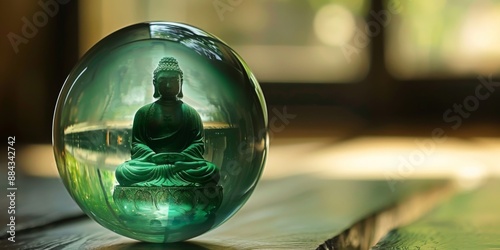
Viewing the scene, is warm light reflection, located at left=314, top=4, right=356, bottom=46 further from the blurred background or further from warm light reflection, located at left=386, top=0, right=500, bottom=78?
warm light reflection, located at left=386, top=0, right=500, bottom=78

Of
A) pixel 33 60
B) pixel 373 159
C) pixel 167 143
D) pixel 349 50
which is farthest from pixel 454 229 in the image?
pixel 349 50

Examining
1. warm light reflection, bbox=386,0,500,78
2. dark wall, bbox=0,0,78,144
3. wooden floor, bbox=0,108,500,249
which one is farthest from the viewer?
warm light reflection, bbox=386,0,500,78

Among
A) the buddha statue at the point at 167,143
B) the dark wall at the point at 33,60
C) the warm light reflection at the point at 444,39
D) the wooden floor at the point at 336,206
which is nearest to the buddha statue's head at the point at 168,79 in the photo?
the buddha statue at the point at 167,143

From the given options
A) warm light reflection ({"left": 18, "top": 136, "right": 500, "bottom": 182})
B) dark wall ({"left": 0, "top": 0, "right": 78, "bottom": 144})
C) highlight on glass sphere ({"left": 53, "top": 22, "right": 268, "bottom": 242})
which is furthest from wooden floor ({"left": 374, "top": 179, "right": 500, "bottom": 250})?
dark wall ({"left": 0, "top": 0, "right": 78, "bottom": 144})

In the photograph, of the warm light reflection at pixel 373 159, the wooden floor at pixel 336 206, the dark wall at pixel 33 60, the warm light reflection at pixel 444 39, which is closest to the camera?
the wooden floor at pixel 336 206

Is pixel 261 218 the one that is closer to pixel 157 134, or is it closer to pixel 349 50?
pixel 157 134

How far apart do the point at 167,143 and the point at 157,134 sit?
12mm

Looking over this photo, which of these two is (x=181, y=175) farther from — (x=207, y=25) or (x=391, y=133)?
(x=207, y=25)

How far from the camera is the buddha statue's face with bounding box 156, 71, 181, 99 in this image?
2.06 ft

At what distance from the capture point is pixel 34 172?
1.52 m

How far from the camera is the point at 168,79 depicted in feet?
2.06

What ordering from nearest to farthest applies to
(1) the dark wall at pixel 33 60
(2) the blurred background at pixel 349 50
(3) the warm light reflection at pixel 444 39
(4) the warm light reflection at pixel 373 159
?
1. (4) the warm light reflection at pixel 373 159
2. (1) the dark wall at pixel 33 60
3. (2) the blurred background at pixel 349 50
4. (3) the warm light reflection at pixel 444 39

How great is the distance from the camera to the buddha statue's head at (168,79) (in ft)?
2.06

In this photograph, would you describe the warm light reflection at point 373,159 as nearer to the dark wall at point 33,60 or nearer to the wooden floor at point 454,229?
the wooden floor at point 454,229
